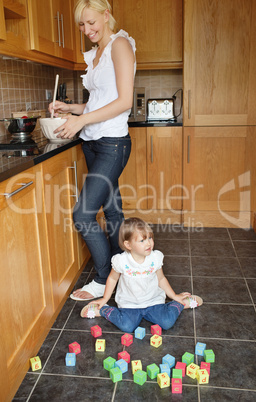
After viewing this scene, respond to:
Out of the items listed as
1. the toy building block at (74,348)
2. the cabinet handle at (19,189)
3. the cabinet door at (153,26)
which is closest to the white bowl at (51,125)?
the cabinet handle at (19,189)

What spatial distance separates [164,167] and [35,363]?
2.07 m

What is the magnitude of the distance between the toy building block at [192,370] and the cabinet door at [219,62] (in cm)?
203

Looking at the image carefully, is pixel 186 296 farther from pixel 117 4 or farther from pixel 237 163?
pixel 117 4

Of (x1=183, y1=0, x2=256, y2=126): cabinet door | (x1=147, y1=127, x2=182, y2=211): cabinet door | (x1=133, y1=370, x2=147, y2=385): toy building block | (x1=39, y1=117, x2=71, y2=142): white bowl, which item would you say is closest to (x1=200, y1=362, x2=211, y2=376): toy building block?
(x1=133, y1=370, x2=147, y2=385): toy building block

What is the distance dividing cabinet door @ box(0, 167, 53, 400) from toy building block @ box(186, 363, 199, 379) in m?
0.64

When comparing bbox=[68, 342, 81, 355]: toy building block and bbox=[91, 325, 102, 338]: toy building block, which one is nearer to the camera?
bbox=[68, 342, 81, 355]: toy building block

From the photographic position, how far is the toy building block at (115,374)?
1.57m

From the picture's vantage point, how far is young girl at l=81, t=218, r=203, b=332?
1.92m

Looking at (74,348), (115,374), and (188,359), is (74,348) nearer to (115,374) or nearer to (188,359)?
(115,374)

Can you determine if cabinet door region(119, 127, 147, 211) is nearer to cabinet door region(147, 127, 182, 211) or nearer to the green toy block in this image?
cabinet door region(147, 127, 182, 211)

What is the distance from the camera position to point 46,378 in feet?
5.31

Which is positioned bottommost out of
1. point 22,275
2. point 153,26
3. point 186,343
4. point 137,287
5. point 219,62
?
point 186,343

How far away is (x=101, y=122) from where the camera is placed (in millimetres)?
2107

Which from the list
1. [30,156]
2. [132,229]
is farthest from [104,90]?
[132,229]
